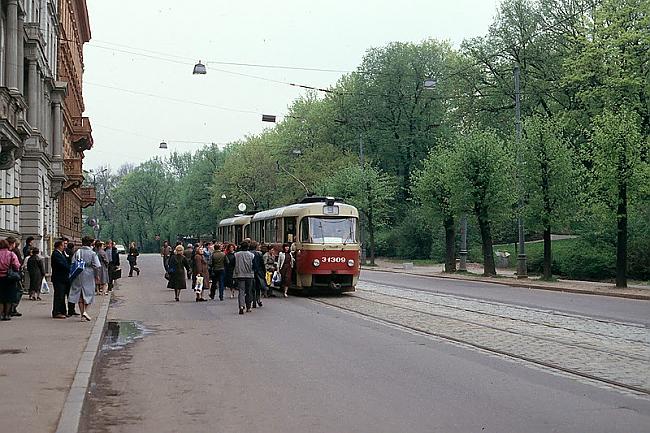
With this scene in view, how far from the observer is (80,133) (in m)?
60.2

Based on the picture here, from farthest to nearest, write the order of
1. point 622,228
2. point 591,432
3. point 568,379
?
point 622,228
point 568,379
point 591,432

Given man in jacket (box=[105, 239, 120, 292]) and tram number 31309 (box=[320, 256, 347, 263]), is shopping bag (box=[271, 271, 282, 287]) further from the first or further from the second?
man in jacket (box=[105, 239, 120, 292])

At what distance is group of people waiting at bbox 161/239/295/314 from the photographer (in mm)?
21000

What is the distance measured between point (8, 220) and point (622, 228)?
24006mm

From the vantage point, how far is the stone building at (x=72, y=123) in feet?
172

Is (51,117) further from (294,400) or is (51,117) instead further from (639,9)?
(294,400)

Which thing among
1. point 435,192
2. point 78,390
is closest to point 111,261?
point 435,192

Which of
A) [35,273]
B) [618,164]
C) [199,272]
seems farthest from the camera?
[618,164]

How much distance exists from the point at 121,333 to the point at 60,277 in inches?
92.0

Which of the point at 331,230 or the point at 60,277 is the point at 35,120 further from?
the point at 60,277

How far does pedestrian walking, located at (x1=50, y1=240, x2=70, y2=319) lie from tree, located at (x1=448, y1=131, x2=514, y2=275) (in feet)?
84.5

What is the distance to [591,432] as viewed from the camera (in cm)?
769

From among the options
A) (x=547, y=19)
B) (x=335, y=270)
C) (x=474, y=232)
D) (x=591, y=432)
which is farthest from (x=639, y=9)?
(x=591, y=432)

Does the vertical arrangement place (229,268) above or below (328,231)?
below
